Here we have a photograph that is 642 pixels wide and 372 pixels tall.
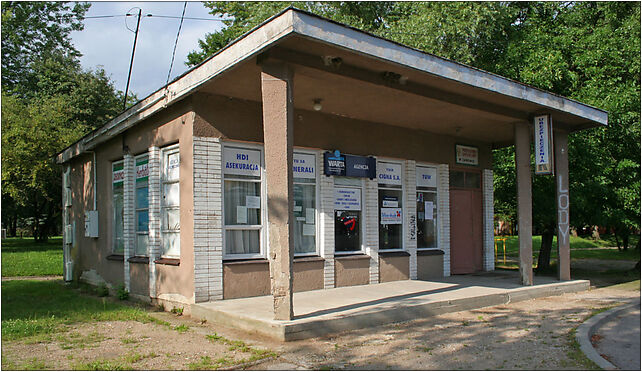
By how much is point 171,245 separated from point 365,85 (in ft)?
15.4

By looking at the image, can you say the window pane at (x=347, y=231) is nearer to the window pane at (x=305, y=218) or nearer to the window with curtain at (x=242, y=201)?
the window pane at (x=305, y=218)

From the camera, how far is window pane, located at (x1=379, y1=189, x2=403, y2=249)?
11.9 metres

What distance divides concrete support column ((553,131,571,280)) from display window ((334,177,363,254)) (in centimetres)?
466

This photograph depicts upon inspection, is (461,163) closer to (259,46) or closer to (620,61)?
(620,61)

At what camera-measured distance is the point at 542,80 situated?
1523 centimetres

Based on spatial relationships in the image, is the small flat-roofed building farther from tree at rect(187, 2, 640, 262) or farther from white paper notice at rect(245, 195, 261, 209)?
tree at rect(187, 2, 640, 262)

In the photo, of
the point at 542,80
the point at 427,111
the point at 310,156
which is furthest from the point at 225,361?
the point at 542,80

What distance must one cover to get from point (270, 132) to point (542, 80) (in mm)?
11071

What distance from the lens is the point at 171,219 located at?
985cm

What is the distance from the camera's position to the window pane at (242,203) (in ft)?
31.2

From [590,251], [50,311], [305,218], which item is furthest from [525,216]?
[590,251]

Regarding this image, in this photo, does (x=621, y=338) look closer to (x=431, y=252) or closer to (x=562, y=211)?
(x=562, y=211)

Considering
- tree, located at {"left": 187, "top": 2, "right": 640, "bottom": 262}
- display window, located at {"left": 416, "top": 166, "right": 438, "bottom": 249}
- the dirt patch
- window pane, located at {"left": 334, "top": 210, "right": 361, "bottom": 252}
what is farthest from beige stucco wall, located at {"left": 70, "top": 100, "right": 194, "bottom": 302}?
tree, located at {"left": 187, "top": 2, "right": 640, "bottom": 262}

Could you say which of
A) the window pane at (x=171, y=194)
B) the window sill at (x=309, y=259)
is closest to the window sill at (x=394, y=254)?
the window sill at (x=309, y=259)
